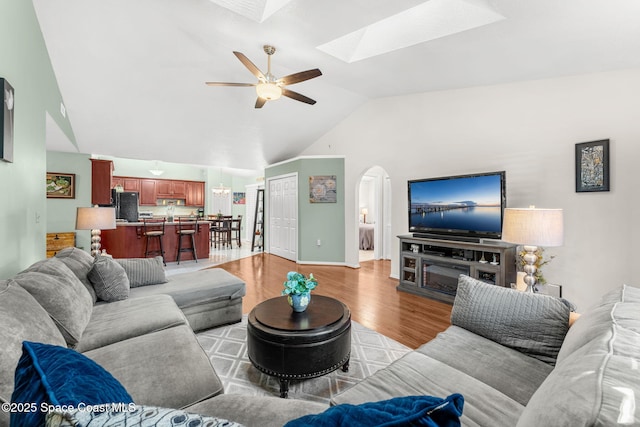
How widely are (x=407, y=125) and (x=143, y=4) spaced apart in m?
3.78

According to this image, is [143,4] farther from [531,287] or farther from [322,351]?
[531,287]

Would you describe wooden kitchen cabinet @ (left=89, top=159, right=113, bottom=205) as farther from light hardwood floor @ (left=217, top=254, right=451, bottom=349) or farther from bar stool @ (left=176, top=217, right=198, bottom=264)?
light hardwood floor @ (left=217, top=254, right=451, bottom=349)

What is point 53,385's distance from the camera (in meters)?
0.53

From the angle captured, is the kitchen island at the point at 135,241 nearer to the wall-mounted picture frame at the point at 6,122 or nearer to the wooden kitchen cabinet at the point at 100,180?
the wooden kitchen cabinet at the point at 100,180

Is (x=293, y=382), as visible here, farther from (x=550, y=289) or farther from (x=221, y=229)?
(x=221, y=229)

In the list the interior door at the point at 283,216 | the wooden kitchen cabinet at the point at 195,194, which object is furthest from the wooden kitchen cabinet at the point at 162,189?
the interior door at the point at 283,216

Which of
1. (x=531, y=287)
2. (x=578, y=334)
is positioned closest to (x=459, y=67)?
(x=531, y=287)

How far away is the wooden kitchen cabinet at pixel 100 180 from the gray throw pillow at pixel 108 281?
429 cm

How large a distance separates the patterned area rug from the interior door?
368cm

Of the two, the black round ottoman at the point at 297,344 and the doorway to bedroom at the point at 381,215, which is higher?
the doorway to bedroom at the point at 381,215

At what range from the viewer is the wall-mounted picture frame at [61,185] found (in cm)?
514

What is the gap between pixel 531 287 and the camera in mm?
2184

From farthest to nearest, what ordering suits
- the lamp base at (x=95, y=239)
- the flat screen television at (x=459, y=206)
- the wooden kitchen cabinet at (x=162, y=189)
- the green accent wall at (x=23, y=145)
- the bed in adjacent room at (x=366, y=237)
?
the wooden kitchen cabinet at (x=162, y=189)
the bed in adjacent room at (x=366, y=237)
the lamp base at (x=95, y=239)
the flat screen television at (x=459, y=206)
the green accent wall at (x=23, y=145)

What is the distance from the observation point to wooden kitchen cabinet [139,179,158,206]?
930 cm
